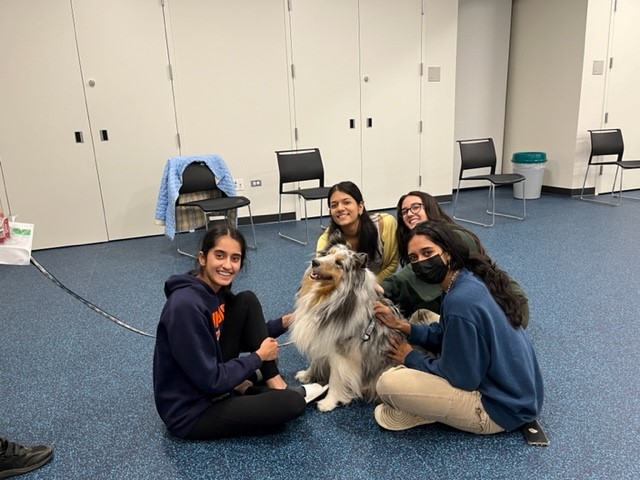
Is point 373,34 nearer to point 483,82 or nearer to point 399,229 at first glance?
point 483,82

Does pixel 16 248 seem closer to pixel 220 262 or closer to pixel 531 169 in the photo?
pixel 220 262

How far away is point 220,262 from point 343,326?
60cm

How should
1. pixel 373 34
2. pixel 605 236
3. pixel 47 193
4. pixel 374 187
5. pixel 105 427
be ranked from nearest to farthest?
pixel 105 427 < pixel 605 236 < pixel 47 193 < pixel 373 34 < pixel 374 187

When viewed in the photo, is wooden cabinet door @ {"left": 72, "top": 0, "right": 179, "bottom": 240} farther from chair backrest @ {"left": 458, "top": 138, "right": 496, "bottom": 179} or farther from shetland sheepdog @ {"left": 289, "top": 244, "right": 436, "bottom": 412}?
shetland sheepdog @ {"left": 289, "top": 244, "right": 436, "bottom": 412}

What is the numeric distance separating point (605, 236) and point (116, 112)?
531 cm

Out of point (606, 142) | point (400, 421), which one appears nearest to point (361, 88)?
point (606, 142)

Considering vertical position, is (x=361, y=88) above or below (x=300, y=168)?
above

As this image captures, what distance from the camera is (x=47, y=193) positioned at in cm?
504

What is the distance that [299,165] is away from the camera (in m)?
5.27

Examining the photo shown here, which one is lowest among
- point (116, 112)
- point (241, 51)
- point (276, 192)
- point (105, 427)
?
point (105, 427)

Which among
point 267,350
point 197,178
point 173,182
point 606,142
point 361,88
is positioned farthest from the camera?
point 606,142

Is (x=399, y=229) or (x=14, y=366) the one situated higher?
(x=399, y=229)

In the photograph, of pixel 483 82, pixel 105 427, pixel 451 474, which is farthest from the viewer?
pixel 483 82

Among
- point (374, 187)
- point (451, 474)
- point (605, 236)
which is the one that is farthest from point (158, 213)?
point (605, 236)
